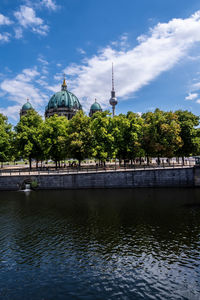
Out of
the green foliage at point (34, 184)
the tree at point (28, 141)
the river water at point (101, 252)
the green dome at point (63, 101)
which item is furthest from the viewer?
the green dome at point (63, 101)

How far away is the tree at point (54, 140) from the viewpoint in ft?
170

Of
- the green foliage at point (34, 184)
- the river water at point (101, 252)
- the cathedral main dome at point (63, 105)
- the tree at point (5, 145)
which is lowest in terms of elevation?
the river water at point (101, 252)

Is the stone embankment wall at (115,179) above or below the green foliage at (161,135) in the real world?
below

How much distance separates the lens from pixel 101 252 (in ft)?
55.2

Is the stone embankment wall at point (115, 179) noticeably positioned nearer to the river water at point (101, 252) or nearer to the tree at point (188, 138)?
the tree at point (188, 138)

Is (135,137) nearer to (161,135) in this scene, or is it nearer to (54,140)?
(161,135)

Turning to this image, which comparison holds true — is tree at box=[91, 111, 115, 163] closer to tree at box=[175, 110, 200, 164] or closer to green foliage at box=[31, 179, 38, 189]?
green foliage at box=[31, 179, 38, 189]

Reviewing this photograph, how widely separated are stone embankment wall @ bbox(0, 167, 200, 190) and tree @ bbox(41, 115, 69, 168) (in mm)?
8152

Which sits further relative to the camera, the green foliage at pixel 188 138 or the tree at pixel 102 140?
the green foliage at pixel 188 138

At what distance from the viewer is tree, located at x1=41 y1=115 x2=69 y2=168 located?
170 ft

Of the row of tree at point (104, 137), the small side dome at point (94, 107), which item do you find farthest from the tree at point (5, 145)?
the small side dome at point (94, 107)

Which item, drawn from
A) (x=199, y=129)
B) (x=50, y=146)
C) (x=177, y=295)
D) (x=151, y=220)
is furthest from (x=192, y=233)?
(x=199, y=129)

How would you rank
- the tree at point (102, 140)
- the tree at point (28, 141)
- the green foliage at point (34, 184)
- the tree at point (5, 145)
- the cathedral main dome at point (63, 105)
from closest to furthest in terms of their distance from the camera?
the green foliage at point (34, 184)
the tree at point (102, 140)
the tree at point (28, 141)
the tree at point (5, 145)
the cathedral main dome at point (63, 105)

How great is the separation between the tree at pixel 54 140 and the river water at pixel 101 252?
75.2 feet
